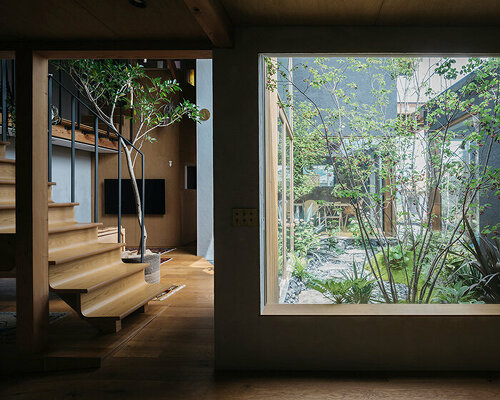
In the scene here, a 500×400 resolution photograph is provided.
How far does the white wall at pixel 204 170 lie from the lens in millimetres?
6535

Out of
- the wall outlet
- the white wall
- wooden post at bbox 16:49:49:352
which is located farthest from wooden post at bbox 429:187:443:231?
the white wall

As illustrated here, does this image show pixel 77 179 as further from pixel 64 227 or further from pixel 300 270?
pixel 300 270

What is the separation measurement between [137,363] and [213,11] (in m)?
2.12

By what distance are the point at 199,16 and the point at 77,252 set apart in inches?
79.8

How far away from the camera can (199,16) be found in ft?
5.33

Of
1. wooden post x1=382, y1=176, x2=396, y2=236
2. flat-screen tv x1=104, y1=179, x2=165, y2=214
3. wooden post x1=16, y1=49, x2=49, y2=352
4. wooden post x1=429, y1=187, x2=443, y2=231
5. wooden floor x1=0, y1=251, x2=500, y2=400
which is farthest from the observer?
flat-screen tv x1=104, y1=179, x2=165, y2=214

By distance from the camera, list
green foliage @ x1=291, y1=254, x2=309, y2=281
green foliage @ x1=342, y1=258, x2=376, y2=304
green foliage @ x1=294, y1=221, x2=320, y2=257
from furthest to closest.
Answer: green foliage @ x1=291, y1=254, x2=309, y2=281 < green foliage @ x1=294, y1=221, x2=320, y2=257 < green foliage @ x1=342, y1=258, x2=376, y2=304

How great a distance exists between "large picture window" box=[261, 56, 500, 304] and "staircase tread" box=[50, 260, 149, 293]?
4.20 feet

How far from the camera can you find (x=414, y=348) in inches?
81.4

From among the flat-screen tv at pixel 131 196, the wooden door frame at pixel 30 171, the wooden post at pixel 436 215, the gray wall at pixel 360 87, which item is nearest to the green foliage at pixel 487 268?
the wooden post at pixel 436 215

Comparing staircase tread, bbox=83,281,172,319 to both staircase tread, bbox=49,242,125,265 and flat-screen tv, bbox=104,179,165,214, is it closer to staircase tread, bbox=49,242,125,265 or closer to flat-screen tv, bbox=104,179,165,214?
staircase tread, bbox=49,242,125,265

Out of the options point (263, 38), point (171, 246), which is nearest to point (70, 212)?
point (263, 38)

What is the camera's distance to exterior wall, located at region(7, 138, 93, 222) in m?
7.04

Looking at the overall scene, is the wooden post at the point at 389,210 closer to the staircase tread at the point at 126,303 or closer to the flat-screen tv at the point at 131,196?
the staircase tread at the point at 126,303
